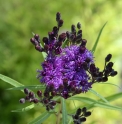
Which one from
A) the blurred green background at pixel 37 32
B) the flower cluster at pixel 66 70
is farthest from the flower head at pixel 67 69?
the blurred green background at pixel 37 32

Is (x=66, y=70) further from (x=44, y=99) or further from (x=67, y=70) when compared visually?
(x=44, y=99)

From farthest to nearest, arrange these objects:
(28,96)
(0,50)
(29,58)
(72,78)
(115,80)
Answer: (115,80), (29,58), (0,50), (28,96), (72,78)

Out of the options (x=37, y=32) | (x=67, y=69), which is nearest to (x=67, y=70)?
(x=67, y=69)

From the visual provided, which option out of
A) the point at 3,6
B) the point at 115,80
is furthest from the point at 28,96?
the point at 3,6

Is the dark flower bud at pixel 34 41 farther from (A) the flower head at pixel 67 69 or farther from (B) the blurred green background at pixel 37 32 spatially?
(B) the blurred green background at pixel 37 32

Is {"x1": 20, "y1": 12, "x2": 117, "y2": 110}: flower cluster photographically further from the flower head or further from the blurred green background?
the blurred green background

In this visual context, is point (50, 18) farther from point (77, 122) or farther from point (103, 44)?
point (77, 122)

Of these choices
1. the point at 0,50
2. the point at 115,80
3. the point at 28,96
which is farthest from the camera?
the point at 115,80

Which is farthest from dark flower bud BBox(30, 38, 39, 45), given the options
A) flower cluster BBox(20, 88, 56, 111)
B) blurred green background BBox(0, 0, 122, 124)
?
blurred green background BBox(0, 0, 122, 124)
